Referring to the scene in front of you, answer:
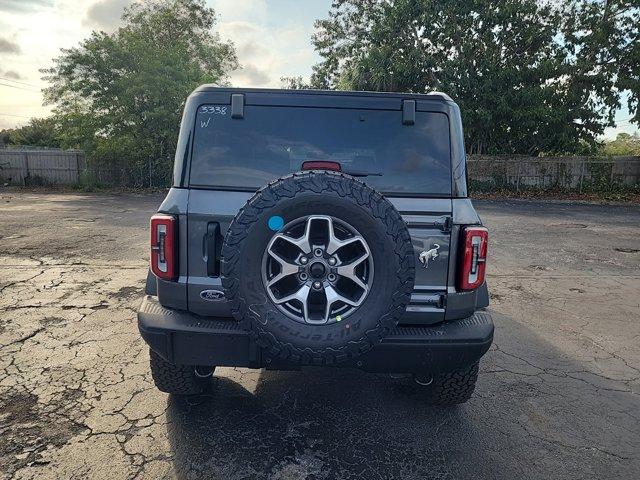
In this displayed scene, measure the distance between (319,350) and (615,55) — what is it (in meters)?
21.9

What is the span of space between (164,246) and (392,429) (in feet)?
6.00

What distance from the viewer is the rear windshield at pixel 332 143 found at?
2547 millimetres

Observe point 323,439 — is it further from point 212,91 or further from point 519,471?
point 212,91

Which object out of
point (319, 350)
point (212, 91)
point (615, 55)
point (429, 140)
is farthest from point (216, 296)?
point (615, 55)

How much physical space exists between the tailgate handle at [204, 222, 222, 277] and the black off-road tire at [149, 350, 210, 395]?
0.77 m

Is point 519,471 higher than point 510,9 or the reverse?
the reverse

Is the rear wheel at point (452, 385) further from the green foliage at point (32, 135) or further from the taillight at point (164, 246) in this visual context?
the green foliage at point (32, 135)

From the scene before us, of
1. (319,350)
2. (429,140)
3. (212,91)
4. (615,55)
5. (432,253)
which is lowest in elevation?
(319,350)

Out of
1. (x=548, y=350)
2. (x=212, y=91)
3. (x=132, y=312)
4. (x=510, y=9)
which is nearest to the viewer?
(x=212, y=91)

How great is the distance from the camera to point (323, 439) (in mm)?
2621

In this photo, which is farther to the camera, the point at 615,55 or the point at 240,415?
the point at 615,55

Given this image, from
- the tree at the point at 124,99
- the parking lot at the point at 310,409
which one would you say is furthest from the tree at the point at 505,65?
the parking lot at the point at 310,409

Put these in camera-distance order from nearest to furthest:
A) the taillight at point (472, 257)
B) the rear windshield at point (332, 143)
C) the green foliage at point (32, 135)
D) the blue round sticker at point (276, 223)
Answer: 1. the blue round sticker at point (276, 223)
2. the taillight at point (472, 257)
3. the rear windshield at point (332, 143)
4. the green foliage at point (32, 135)

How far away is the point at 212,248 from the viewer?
Answer: 7.86ft
